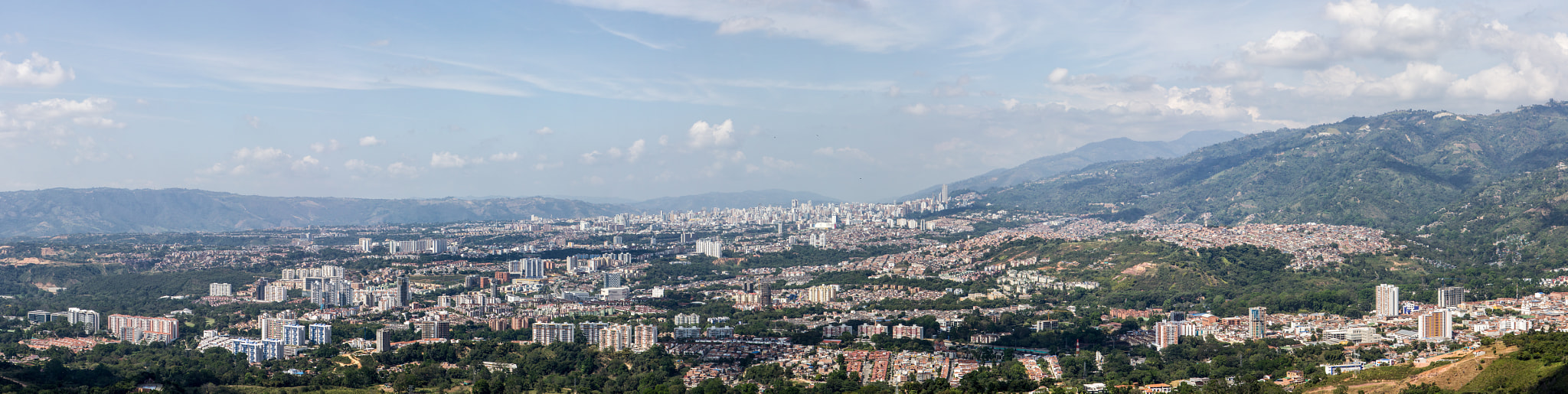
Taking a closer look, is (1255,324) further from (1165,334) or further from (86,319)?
(86,319)

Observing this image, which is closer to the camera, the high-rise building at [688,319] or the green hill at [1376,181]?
the high-rise building at [688,319]

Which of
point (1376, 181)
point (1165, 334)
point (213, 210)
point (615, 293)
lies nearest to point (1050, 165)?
point (1376, 181)

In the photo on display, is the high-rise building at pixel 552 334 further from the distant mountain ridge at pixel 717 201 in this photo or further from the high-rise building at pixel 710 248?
the distant mountain ridge at pixel 717 201

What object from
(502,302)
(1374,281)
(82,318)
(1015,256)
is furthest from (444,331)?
(1374,281)

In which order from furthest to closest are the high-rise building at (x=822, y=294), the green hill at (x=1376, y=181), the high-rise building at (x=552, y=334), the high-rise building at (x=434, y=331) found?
the green hill at (x=1376, y=181)
the high-rise building at (x=822, y=294)
the high-rise building at (x=434, y=331)
the high-rise building at (x=552, y=334)

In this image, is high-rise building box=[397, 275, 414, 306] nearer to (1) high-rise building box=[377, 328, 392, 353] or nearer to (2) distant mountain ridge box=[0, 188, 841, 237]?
(1) high-rise building box=[377, 328, 392, 353]

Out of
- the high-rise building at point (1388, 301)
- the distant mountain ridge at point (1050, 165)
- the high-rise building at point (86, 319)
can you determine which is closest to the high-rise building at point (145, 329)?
the high-rise building at point (86, 319)

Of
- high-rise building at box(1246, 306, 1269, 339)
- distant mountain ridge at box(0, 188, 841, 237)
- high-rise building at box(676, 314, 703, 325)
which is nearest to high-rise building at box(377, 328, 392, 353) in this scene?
high-rise building at box(676, 314, 703, 325)

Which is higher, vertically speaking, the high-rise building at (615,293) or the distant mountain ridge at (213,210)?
the distant mountain ridge at (213,210)
